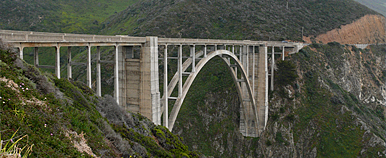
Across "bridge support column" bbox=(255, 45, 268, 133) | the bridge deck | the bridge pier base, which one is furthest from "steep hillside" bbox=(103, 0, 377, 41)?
the bridge deck

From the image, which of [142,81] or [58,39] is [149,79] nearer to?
[142,81]

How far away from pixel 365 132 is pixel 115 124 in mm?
37387

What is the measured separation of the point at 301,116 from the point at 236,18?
1232 inches

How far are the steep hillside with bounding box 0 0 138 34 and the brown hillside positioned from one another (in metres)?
53.0

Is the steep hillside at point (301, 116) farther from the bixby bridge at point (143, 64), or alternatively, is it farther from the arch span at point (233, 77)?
the bixby bridge at point (143, 64)

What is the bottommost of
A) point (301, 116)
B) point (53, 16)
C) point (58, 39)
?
point (301, 116)

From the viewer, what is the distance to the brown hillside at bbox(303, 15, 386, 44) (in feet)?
221

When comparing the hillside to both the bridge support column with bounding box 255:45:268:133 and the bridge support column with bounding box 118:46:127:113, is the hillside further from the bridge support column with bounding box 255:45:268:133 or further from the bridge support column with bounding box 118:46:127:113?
the bridge support column with bounding box 118:46:127:113

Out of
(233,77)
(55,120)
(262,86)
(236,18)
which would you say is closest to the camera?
(55,120)

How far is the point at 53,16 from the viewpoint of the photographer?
80125 mm

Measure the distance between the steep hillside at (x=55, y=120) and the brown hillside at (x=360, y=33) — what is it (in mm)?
57992

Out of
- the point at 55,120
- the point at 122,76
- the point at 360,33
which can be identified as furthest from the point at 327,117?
the point at 55,120

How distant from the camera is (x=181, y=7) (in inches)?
2709

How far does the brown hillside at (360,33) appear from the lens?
221 feet
